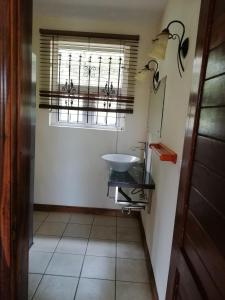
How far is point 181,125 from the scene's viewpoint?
1479 millimetres

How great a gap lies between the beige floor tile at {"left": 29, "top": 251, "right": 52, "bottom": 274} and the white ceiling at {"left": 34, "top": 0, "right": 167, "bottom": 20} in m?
2.57

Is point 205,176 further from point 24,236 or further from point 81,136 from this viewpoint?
point 81,136

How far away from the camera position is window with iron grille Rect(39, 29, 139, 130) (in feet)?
9.68

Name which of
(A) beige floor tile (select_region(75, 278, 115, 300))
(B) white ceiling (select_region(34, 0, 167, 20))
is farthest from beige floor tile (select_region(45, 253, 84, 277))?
(B) white ceiling (select_region(34, 0, 167, 20))

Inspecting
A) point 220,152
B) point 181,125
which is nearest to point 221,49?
point 220,152

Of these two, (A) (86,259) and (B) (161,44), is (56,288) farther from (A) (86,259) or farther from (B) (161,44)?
(B) (161,44)

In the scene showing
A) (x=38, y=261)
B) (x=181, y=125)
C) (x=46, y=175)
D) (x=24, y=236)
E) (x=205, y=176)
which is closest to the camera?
(x=205, y=176)

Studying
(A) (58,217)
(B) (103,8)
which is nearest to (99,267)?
(A) (58,217)

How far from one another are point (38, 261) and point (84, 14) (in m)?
2.68

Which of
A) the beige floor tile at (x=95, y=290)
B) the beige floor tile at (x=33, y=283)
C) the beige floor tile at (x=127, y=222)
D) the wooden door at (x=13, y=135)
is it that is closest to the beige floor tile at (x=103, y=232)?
the beige floor tile at (x=127, y=222)

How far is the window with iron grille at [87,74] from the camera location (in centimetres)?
295

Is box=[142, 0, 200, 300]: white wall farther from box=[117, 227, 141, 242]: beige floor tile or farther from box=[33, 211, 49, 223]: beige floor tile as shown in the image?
box=[33, 211, 49, 223]: beige floor tile

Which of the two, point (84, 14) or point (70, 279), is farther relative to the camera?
point (84, 14)

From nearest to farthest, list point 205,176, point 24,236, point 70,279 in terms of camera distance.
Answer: point 205,176 < point 24,236 < point 70,279
